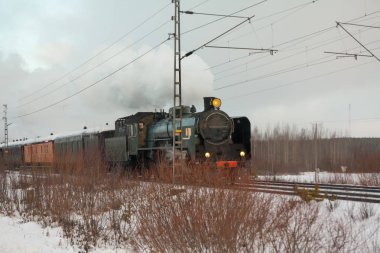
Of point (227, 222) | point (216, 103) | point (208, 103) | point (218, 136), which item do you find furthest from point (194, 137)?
point (227, 222)

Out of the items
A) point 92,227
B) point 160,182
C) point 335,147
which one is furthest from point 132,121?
point 335,147

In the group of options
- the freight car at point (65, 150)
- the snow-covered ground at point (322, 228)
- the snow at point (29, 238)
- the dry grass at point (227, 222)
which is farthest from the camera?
the freight car at point (65, 150)

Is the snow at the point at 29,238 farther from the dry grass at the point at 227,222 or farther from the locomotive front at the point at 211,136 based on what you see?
the locomotive front at the point at 211,136

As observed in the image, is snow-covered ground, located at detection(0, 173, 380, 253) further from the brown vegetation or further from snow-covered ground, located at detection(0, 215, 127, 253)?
the brown vegetation

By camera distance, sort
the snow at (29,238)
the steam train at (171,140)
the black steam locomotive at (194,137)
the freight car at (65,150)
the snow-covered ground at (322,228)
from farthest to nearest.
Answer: the black steam locomotive at (194,137)
the steam train at (171,140)
the freight car at (65,150)
the snow at (29,238)
the snow-covered ground at (322,228)

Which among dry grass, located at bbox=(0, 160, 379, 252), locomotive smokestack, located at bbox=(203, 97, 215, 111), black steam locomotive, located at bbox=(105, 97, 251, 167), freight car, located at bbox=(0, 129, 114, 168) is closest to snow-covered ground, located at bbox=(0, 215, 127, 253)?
dry grass, located at bbox=(0, 160, 379, 252)

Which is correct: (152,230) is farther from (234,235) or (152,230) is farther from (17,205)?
(17,205)

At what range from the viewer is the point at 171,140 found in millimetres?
19312

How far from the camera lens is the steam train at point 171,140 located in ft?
57.6

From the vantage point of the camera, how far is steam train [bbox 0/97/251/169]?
1755 centimetres

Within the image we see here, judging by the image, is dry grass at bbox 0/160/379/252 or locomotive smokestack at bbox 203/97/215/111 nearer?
dry grass at bbox 0/160/379/252

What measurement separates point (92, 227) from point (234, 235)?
702cm

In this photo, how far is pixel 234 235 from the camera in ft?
19.6

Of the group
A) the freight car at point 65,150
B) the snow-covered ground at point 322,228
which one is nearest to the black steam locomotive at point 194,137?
the freight car at point 65,150
